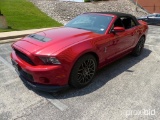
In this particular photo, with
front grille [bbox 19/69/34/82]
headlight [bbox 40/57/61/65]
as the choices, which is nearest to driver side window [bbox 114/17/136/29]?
headlight [bbox 40/57/61/65]

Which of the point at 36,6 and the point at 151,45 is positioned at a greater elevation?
the point at 36,6

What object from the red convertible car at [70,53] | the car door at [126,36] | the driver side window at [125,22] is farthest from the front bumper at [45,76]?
the driver side window at [125,22]

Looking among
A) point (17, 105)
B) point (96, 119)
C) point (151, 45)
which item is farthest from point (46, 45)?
point (151, 45)

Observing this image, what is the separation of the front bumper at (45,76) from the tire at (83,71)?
0.64 ft

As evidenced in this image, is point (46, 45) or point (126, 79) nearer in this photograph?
point (46, 45)

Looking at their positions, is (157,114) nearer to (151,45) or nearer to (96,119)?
(96,119)

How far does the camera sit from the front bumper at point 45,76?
2824mm

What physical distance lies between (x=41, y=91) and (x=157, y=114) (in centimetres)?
210

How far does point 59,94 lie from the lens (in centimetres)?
318

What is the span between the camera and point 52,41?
3.20 meters

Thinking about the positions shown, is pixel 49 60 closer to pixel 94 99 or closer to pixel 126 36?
pixel 94 99

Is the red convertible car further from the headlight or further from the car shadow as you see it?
the car shadow

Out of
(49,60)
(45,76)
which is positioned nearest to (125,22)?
(49,60)

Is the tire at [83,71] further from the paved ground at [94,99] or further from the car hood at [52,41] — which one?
the car hood at [52,41]
